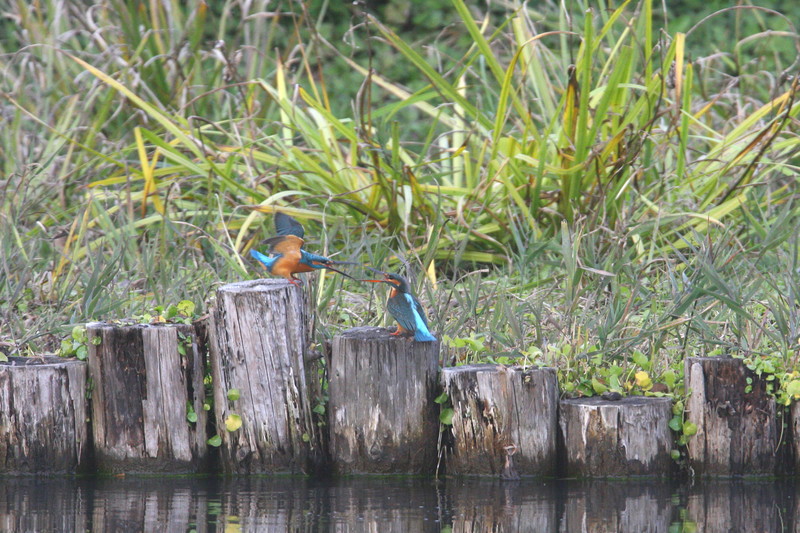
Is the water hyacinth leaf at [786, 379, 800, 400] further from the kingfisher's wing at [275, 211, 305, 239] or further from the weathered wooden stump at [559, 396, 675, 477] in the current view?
the kingfisher's wing at [275, 211, 305, 239]

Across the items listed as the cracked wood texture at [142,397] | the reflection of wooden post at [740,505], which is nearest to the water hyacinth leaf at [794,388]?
the reflection of wooden post at [740,505]

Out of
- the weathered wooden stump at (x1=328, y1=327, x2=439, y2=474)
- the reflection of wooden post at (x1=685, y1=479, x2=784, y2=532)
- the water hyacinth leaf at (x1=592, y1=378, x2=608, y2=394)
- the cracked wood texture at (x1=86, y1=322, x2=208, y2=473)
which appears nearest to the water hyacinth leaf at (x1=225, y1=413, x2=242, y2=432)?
the cracked wood texture at (x1=86, y1=322, x2=208, y2=473)

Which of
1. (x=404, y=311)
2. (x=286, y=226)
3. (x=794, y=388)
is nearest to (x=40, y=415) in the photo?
(x=286, y=226)

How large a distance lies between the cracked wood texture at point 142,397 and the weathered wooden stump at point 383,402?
19.3 inches

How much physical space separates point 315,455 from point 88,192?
2.27 metres

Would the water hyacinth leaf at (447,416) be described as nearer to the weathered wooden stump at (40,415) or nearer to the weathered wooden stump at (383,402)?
the weathered wooden stump at (383,402)

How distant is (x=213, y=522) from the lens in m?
2.89

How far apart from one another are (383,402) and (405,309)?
0.34m

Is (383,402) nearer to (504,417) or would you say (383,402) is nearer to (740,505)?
(504,417)

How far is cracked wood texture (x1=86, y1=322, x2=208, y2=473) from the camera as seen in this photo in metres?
3.38

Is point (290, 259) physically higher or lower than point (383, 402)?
higher

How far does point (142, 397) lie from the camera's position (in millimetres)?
3383

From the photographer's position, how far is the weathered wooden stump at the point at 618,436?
3.24m

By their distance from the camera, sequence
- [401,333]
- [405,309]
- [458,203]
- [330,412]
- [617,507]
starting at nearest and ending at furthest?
[617,507]
[405,309]
[401,333]
[330,412]
[458,203]
